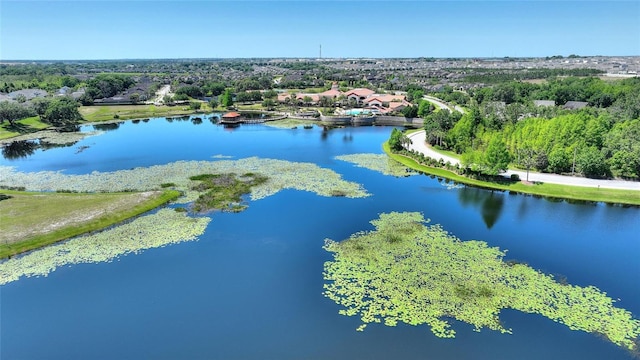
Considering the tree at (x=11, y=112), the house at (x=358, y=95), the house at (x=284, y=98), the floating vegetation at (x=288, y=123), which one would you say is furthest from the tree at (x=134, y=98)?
the house at (x=358, y=95)

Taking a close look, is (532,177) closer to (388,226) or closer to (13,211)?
(388,226)

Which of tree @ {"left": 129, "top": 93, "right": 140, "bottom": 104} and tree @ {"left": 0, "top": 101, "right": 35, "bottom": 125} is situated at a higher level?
tree @ {"left": 129, "top": 93, "right": 140, "bottom": 104}

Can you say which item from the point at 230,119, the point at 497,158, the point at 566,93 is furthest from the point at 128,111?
the point at 566,93

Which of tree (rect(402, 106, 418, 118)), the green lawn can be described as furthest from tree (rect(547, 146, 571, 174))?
tree (rect(402, 106, 418, 118))

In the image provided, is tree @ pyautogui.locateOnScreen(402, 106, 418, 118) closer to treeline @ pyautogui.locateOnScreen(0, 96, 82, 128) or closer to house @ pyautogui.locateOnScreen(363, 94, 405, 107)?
house @ pyautogui.locateOnScreen(363, 94, 405, 107)

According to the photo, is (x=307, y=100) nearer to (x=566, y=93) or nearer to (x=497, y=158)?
(x=566, y=93)

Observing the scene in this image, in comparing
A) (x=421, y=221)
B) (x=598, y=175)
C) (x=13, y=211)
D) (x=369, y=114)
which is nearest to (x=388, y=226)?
(x=421, y=221)
